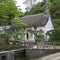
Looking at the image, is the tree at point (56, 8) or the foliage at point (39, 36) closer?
the foliage at point (39, 36)

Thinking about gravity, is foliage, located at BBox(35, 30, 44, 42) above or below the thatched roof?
below

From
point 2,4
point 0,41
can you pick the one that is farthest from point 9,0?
point 0,41

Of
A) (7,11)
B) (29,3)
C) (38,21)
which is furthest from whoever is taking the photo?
(29,3)

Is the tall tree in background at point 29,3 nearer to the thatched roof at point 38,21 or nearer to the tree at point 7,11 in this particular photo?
the thatched roof at point 38,21

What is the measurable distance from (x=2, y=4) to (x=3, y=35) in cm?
667

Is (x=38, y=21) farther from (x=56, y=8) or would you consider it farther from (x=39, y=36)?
(x=56, y=8)

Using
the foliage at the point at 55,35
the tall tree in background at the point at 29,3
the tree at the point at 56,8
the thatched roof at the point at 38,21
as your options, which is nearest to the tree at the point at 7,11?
the foliage at the point at 55,35

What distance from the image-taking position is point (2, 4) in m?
27.6

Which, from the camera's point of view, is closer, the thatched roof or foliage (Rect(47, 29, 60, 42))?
foliage (Rect(47, 29, 60, 42))

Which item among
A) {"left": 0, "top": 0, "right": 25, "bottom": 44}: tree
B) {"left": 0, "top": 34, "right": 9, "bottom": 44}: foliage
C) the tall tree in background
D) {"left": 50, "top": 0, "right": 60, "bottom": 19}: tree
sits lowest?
{"left": 0, "top": 34, "right": 9, "bottom": 44}: foliage

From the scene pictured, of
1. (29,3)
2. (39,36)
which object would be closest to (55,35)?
(39,36)

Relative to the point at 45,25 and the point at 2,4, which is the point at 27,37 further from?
the point at 2,4

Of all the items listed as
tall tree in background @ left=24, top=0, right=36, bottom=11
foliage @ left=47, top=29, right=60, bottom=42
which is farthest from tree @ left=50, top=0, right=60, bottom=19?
tall tree in background @ left=24, top=0, right=36, bottom=11

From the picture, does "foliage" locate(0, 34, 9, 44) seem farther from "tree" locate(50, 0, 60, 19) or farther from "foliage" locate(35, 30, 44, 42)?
"tree" locate(50, 0, 60, 19)
